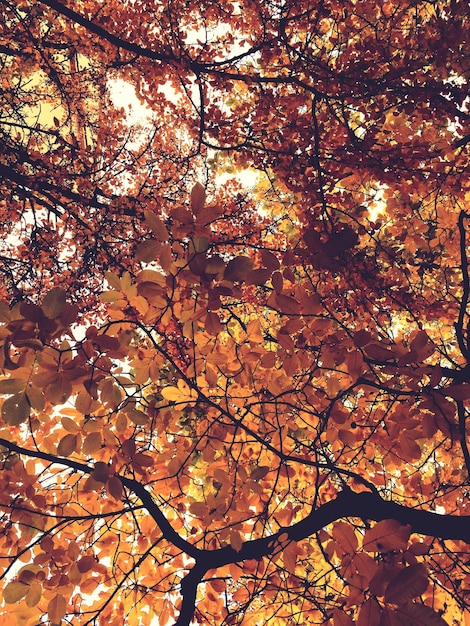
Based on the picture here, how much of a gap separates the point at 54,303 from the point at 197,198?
1.94 ft

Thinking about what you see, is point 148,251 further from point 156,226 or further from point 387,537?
point 387,537

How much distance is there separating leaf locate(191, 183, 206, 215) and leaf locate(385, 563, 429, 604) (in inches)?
50.5

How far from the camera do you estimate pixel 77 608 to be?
261cm

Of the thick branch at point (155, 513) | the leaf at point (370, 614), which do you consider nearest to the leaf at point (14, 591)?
the thick branch at point (155, 513)

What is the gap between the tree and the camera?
1.61 m

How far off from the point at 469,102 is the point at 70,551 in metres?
4.93

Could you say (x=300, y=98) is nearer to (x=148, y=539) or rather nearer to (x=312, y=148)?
(x=312, y=148)

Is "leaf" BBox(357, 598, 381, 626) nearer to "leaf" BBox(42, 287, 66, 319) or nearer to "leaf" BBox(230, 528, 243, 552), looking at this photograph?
"leaf" BBox(230, 528, 243, 552)

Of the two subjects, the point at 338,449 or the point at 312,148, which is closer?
the point at 338,449

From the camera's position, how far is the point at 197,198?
1.38m

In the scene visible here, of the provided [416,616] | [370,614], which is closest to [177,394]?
[370,614]

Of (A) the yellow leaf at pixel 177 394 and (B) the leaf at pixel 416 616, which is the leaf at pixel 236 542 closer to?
(A) the yellow leaf at pixel 177 394

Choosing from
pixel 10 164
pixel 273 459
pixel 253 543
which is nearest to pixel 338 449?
pixel 273 459

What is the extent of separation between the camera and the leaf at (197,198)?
4.48 ft
